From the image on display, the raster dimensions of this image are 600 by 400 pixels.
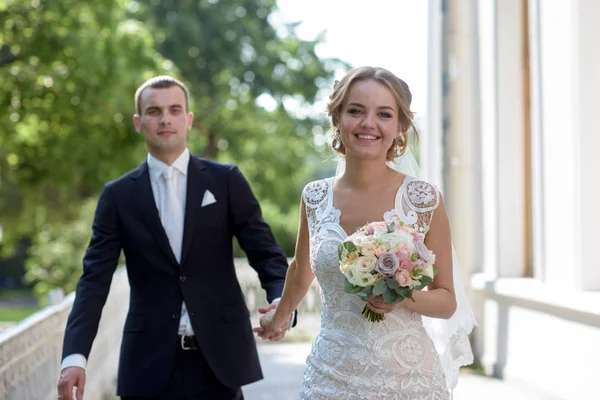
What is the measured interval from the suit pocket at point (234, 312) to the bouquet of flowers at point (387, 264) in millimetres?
1398

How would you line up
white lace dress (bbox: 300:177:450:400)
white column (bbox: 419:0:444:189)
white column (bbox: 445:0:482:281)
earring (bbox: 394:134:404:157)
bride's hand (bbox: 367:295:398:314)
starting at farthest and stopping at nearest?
1. white column (bbox: 419:0:444:189)
2. white column (bbox: 445:0:482:281)
3. earring (bbox: 394:134:404:157)
4. white lace dress (bbox: 300:177:450:400)
5. bride's hand (bbox: 367:295:398:314)

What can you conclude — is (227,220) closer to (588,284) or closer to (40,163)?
(588,284)

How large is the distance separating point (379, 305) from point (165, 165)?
187 cm

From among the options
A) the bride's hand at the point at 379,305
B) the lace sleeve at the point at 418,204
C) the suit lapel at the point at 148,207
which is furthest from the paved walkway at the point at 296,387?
the bride's hand at the point at 379,305

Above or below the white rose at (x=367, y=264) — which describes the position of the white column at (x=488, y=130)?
above

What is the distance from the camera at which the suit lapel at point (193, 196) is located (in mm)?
4734

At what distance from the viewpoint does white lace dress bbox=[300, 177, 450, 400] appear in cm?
371

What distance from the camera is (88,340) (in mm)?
4660

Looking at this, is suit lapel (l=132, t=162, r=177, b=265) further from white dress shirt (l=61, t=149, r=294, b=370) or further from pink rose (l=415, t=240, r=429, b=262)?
pink rose (l=415, t=240, r=429, b=262)

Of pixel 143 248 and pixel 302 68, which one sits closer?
pixel 143 248

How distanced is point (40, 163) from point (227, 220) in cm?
1949

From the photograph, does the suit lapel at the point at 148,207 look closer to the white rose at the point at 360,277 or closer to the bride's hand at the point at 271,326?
the bride's hand at the point at 271,326

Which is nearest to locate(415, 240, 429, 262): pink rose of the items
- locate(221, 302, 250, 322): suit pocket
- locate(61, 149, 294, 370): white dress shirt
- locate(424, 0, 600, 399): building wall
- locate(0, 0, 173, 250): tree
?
locate(221, 302, 250, 322): suit pocket

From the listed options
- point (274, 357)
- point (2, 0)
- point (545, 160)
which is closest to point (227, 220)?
point (545, 160)
